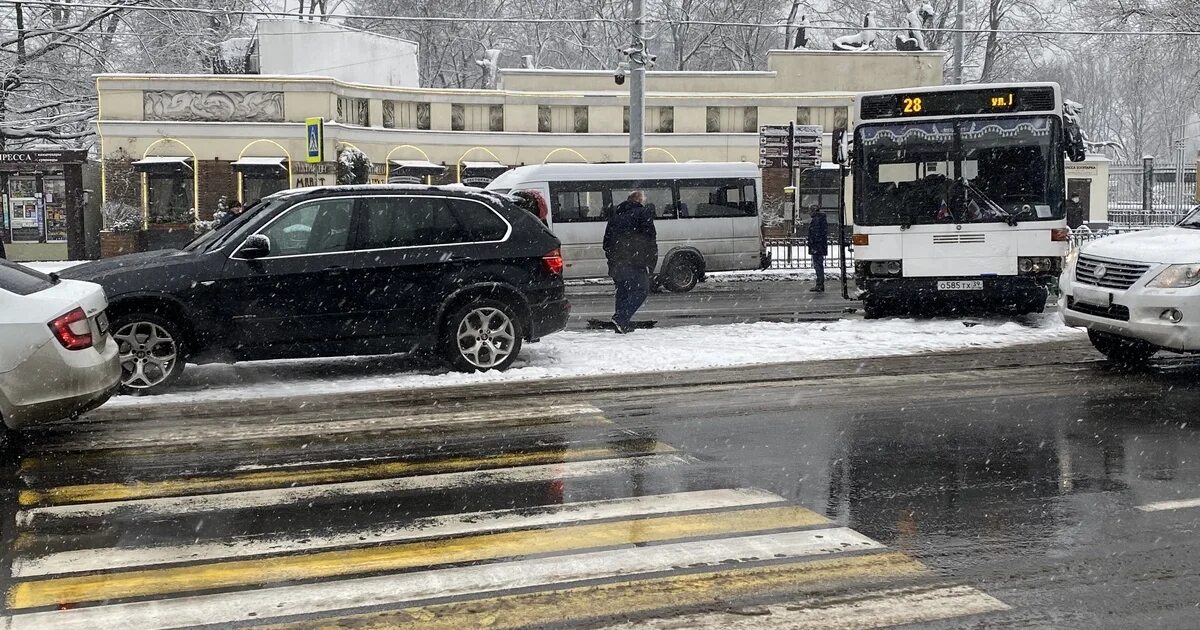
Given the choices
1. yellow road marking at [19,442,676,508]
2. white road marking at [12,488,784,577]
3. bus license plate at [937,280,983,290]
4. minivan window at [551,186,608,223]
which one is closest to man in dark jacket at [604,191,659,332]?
bus license plate at [937,280,983,290]

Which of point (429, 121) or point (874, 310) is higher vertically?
point (429, 121)

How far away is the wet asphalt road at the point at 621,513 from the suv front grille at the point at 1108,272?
4.22 ft

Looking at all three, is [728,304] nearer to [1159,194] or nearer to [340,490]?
[340,490]

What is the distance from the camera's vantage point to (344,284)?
10.5 metres

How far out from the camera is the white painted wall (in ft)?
137

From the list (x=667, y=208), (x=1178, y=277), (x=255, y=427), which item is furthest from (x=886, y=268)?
(x=667, y=208)

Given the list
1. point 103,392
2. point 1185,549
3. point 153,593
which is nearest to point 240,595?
point 153,593

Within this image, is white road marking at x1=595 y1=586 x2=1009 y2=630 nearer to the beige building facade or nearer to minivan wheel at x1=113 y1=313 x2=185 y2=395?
minivan wheel at x1=113 y1=313 x2=185 y2=395

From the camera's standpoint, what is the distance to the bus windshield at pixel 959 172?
14.6m

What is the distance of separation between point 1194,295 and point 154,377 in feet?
29.6

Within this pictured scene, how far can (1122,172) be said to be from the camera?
41.3 m

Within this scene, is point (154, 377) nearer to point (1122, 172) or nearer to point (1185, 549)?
point (1185, 549)

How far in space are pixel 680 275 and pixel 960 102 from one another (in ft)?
31.1

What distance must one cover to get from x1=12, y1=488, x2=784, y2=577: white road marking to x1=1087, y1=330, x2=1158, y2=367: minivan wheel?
20.7ft
